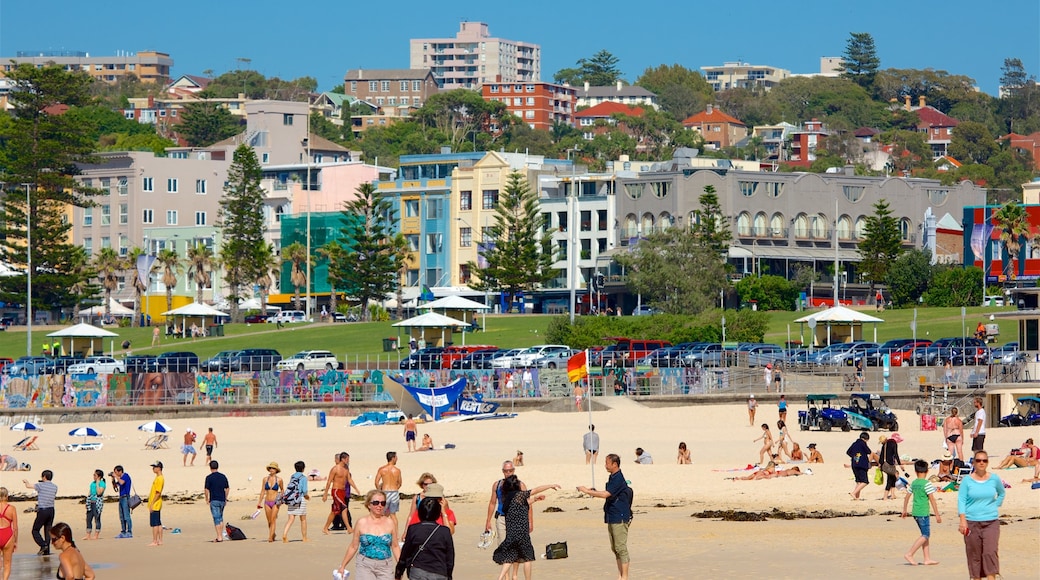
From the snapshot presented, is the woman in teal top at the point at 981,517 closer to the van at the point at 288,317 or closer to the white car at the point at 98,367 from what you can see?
the white car at the point at 98,367

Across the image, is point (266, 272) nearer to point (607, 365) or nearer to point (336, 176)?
point (336, 176)

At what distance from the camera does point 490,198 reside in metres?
93.2

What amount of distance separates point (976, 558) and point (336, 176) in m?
90.1

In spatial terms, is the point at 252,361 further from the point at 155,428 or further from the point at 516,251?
the point at 516,251

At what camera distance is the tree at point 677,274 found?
71.8m

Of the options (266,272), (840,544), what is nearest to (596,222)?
(266,272)

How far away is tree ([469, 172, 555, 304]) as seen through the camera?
8275cm

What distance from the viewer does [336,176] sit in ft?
339

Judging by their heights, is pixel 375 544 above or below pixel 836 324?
below

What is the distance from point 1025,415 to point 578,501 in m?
16.9

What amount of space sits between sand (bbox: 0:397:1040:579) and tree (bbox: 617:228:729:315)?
2749cm

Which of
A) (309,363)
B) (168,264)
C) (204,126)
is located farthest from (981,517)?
(204,126)

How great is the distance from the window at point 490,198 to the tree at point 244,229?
12160mm

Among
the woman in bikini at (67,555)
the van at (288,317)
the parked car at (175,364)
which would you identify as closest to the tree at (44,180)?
the van at (288,317)
